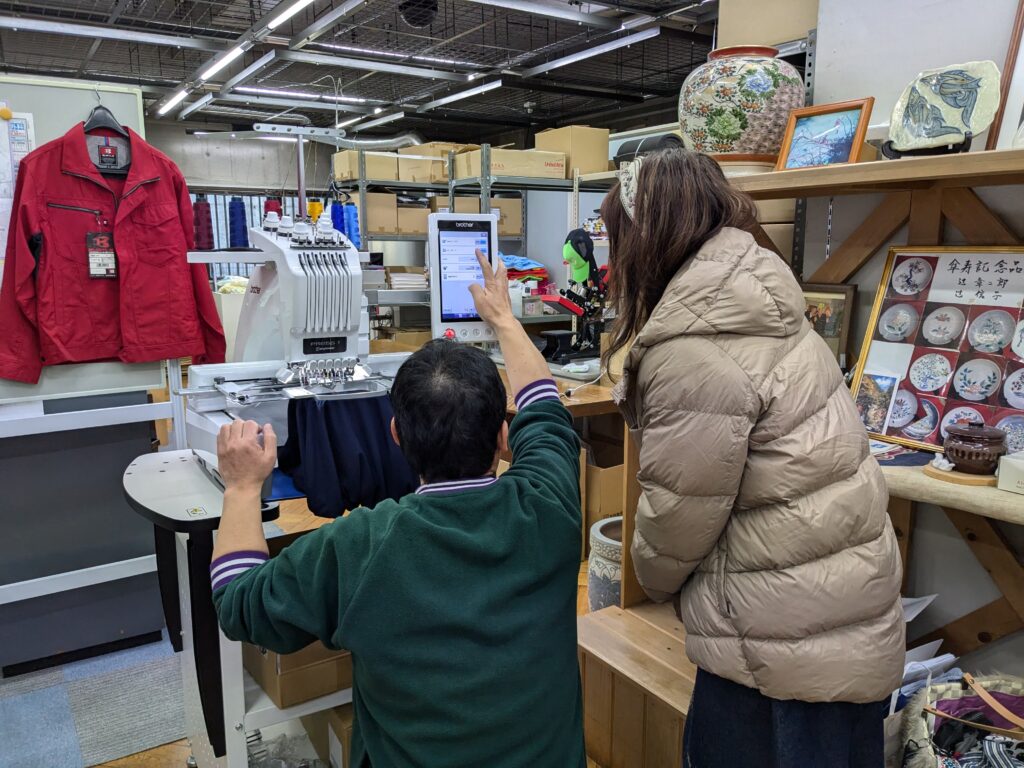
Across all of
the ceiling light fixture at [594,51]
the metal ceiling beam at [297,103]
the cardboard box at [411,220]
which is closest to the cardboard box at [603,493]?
the cardboard box at [411,220]

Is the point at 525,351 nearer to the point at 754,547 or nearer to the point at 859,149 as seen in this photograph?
the point at 754,547

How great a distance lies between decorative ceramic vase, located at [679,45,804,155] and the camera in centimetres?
177

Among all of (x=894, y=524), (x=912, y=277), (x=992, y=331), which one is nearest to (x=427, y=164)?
(x=912, y=277)

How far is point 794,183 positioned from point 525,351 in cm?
68

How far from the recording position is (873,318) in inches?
70.8

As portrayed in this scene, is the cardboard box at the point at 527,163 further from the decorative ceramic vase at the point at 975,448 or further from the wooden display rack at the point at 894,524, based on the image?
the decorative ceramic vase at the point at 975,448

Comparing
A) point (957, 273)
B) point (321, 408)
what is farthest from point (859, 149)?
point (321, 408)

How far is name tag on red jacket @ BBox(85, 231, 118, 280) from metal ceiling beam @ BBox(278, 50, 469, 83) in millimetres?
4728

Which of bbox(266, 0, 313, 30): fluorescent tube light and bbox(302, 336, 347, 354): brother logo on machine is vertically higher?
bbox(266, 0, 313, 30): fluorescent tube light

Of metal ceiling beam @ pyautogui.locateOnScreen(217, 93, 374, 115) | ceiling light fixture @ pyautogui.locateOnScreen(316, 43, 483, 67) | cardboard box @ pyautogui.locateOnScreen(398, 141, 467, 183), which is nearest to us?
cardboard box @ pyautogui.locateOnScreen(398, 141, 467, 183)

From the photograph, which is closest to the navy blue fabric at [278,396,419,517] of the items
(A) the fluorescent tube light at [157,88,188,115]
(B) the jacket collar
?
(B) the jacket collar

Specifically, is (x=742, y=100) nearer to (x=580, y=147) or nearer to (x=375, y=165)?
(x=580, y=147)

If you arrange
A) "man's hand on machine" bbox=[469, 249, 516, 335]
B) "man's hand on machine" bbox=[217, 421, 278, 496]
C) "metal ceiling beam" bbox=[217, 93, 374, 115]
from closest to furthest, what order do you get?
"man's hand on machine" bbox=[217, 421, 278, 496], "man's hand on machine" bbox=[469, 249, 516, 335], "metal ceiling beam" bbox=[217, 93, 374, 115]

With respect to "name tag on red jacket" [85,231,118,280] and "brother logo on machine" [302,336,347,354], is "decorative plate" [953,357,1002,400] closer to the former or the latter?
"brother logo on machine" [302,336,347,354]
